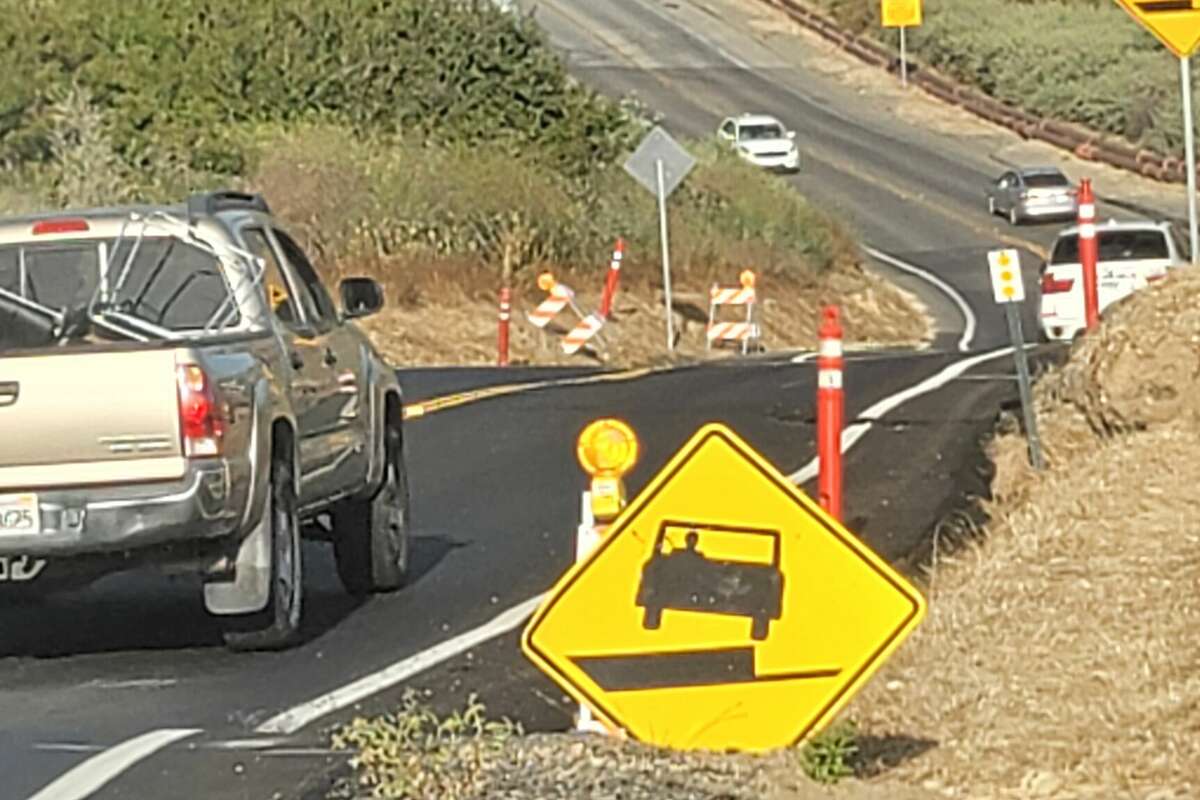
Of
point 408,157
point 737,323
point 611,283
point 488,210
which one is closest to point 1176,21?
point 611,283

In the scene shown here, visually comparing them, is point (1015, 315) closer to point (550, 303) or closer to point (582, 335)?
point (582, 335)

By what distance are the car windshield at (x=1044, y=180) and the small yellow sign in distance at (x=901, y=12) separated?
16.0 m

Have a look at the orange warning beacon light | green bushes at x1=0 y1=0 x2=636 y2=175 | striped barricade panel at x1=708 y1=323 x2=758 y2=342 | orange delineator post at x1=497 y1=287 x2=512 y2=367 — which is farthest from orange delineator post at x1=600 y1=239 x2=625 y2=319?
the orange warning beacon light

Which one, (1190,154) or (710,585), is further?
(1190,154)

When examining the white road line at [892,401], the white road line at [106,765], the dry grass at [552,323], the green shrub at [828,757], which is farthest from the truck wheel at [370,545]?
the dry grass at [552,323]

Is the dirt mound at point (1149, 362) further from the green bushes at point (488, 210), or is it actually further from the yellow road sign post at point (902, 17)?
the yellow road sign post at point (902, 17)

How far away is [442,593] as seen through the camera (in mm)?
13438

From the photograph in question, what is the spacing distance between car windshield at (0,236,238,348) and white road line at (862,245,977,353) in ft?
94.0

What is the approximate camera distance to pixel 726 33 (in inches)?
3187

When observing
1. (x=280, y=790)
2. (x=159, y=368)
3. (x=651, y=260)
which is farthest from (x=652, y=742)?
(x=651, y=260)

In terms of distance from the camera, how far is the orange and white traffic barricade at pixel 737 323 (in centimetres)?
3766

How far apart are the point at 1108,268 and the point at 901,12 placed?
4227 centimetres

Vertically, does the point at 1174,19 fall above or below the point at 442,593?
above

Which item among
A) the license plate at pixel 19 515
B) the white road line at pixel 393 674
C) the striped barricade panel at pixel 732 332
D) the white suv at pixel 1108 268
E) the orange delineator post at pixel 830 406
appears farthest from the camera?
the striped barricade panel at pixel 732 332
